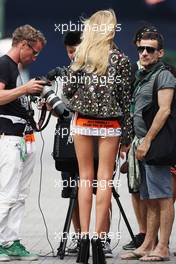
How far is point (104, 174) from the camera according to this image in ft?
23.7

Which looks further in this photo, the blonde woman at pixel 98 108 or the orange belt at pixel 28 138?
the orange belt at pixel 28 138

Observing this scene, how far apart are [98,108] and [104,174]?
1.72 feet

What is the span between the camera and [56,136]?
773cm

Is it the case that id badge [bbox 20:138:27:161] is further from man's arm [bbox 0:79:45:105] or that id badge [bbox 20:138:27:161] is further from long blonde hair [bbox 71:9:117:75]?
long blonde hair [bbox 71:9:117:75]

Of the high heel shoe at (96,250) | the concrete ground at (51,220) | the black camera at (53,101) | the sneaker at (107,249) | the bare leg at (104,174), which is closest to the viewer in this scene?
the high heel shoe at (96,250)

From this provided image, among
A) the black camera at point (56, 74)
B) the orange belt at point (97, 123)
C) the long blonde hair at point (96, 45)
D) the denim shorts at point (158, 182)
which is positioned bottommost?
the denim shorts at point (158, 182)

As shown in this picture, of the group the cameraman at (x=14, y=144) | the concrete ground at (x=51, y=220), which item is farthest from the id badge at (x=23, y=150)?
the concrete ground at (x=51, y=220)

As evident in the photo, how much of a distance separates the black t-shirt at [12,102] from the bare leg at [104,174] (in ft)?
2.50

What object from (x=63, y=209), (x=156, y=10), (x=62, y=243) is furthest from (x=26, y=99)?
(x=156, y=10)

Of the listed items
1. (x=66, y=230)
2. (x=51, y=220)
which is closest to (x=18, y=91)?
(x=66, y=230)

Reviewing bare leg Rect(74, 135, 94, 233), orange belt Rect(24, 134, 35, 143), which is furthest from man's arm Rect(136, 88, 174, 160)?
orange belt Rect(24, 134, 35, 143)

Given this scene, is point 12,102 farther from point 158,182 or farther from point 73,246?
point 73,246

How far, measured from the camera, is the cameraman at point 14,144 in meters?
7.46

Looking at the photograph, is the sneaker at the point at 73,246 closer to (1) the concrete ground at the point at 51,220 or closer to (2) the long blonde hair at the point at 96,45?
(1) the concrete ground at the point at 51,220
